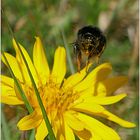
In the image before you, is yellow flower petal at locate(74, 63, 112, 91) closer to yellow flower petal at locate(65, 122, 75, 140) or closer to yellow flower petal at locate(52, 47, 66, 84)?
yellow flower petal at locate(52, 47, 66, 84)

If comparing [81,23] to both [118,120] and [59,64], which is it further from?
[118,120]

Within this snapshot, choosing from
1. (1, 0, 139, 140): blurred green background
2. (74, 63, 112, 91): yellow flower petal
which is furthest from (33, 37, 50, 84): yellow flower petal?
(1, 0, 139, 140): blurred green background

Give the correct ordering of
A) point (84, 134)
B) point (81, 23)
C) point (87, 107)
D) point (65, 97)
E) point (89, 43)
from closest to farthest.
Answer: point (89, 43) → point (84, 134) → point (87, 107) → point (65, 97) → point (81, 23)

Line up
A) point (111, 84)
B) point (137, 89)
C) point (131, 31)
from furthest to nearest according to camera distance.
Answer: point (131, 31), point (137, 89), point (111, 84)

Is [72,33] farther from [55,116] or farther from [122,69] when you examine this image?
[55,116]

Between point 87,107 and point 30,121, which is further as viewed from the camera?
point 87,107

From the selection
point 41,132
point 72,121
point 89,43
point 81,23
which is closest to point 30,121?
point 41,132

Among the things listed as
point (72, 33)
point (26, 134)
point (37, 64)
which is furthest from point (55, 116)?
point (72, 33)
